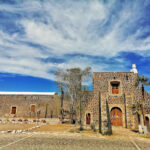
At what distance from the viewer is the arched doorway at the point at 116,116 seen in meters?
15.6

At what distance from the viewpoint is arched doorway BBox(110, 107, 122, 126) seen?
15.6 metres

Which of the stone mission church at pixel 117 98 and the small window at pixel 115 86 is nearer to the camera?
the stone mission church at pixel 117 98

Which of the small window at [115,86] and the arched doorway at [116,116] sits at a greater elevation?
the small window at [115,86]

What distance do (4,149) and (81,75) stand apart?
48.3ft

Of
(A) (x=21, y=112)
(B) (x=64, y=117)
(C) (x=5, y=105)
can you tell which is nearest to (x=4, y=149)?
(B) (x=64, y=117)

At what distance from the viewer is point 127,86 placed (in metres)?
16.4

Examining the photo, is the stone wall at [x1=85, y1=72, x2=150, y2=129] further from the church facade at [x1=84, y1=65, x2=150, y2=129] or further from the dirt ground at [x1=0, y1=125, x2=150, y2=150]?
the dirt ground at [x1=0, y1=125, x2=150, y2=150]

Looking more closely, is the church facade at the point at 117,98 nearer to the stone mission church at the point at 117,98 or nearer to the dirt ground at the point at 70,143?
the stone mission church at the point at 117,98

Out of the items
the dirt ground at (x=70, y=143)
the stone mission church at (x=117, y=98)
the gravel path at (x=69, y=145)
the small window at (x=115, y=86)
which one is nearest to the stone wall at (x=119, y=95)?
the stone mission church at (x=117, y=98)

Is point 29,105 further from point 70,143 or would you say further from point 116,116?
point 70,143

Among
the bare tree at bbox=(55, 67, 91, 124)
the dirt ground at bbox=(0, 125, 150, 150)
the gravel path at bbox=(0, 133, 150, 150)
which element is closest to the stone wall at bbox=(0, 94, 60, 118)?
the bare tree at bbox=(55, 67, 91, 124)

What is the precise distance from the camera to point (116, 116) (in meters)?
15.8

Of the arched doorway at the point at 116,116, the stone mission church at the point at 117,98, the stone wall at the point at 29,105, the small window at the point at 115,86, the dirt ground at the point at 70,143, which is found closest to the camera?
the dirt ground at the point at 70,143

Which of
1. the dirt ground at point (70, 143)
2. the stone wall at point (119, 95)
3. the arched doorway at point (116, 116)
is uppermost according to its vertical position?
the stone wall at point (119, 95)
